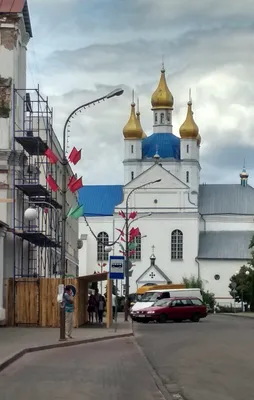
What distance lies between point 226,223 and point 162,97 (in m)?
19.9

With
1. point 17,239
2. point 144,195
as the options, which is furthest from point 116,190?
point 17,239

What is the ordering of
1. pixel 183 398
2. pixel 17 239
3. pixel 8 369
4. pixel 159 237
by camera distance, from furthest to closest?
1. pixel 159 237
2. pixel 17 239
3. pixel 8 369
4. pixel 183 398

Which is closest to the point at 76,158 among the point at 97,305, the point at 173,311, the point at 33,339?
the point at 33,339

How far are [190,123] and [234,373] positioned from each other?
107166mm

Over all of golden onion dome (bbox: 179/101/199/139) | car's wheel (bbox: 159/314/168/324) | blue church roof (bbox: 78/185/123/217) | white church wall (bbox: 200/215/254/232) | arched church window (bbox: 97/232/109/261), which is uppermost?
golden onion dome (bbox: 179/101/199/139)

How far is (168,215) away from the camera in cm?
12050

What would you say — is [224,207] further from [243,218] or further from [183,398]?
[183,398]

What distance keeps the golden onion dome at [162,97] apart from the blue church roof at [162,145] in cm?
405

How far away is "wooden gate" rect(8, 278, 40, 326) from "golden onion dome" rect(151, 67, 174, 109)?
90325 mm

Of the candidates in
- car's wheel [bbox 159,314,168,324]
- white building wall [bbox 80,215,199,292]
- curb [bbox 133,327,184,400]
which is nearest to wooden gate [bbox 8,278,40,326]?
car's wheel [bbox 159,314,168,324]

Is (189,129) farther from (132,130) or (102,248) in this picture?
(102,248)

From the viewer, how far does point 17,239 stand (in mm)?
41312

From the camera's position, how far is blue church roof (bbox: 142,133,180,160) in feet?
410

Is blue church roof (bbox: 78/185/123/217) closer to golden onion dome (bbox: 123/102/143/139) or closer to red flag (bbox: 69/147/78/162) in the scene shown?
golden onion dome (bbox: 123/102/143/139)
